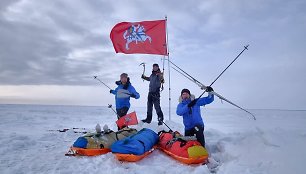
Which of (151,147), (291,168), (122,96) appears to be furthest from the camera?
(122,96)

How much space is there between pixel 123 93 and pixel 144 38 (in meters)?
2.03

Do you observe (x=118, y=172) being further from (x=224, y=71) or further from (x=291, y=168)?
(x=224, y=71)

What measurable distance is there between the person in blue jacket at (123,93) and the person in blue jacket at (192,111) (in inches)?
103

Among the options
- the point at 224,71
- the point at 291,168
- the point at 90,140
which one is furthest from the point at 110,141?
the point at 291,168

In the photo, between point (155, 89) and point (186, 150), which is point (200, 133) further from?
point (155, 89)

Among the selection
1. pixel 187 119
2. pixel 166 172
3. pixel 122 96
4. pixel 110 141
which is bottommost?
pixel 166 172

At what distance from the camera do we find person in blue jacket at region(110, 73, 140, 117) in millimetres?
8891

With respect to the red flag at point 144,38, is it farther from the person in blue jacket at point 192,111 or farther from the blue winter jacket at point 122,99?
the person in blue jacket at point 192,111

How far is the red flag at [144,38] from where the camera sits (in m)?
9.48

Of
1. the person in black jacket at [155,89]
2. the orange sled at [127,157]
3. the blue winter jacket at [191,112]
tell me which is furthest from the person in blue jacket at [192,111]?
the person in black jacket at [155,89]

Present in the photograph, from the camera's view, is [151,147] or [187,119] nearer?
[151,147]

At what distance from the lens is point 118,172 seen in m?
4.90

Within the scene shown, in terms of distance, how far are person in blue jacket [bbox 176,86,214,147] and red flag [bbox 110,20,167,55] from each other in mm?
3131

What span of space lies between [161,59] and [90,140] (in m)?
4.27
